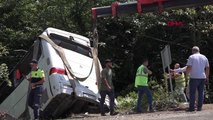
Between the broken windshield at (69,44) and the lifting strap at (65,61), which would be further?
the broken windshield at (69,44)

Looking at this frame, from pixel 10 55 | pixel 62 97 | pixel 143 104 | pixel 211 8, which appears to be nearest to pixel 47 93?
pixel 62 97

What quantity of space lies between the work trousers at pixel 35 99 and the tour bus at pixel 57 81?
0.73m

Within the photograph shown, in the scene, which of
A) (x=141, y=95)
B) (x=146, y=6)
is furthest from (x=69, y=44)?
(x=146, y=6)

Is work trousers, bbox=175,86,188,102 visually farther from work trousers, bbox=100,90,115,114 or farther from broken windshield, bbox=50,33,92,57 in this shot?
broken windshield, bbox=50,33,92,57

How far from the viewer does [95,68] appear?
50.6 feet

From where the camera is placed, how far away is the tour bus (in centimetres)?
Answer: 1415

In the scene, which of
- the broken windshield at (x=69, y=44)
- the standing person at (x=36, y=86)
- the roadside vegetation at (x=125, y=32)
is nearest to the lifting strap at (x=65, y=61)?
the broken windshield at (x=69, y=44)

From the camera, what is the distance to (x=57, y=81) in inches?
550

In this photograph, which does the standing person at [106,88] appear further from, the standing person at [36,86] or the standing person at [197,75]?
the standing person at [197,75]

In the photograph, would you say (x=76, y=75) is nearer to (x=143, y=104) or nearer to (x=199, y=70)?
(x=143, y=104)

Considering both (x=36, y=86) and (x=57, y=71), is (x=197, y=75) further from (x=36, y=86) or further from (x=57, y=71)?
(x=36, y=86)

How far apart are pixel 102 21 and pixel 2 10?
5055 mm

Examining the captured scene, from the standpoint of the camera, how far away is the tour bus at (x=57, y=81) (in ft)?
46.4

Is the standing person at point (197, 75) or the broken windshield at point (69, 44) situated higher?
the broken windshield at point (69, 44)
